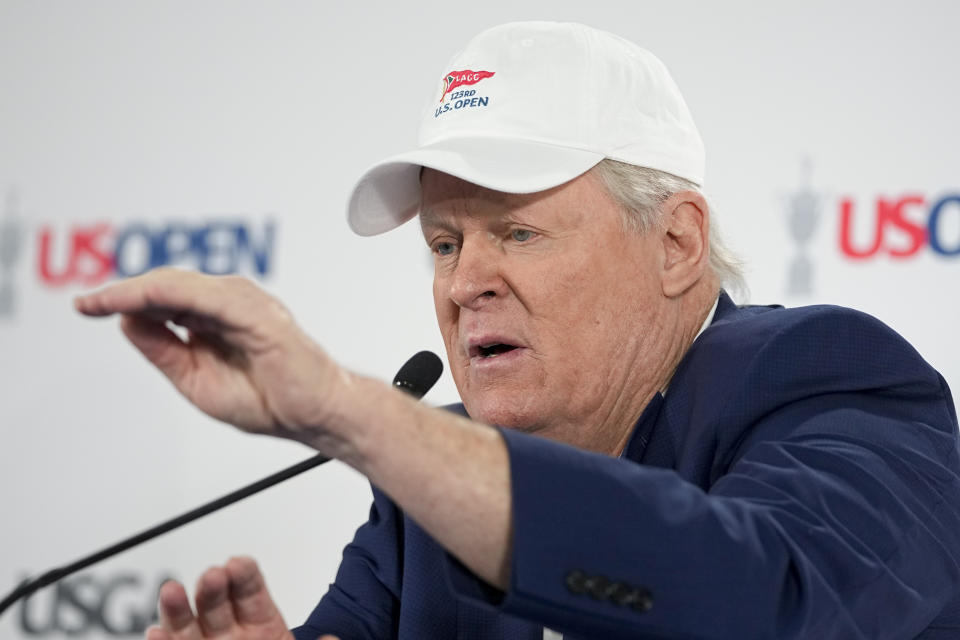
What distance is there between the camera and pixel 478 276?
1450mm

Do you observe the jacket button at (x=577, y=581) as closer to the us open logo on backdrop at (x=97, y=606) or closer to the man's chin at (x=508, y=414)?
the man's chin at (x=508, y=414)

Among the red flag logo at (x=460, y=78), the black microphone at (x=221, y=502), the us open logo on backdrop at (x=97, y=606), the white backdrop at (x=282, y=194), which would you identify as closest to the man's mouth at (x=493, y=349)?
the black microphone at (x=221, y=502)

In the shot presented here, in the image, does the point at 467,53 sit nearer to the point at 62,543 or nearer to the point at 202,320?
the point at 202,320

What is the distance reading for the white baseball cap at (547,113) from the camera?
1393 mm

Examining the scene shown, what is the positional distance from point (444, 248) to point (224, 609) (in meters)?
0.61

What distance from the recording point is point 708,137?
221 centimetres

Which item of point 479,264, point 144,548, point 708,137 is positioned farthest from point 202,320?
point 144,548

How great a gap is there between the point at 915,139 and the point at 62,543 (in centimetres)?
206

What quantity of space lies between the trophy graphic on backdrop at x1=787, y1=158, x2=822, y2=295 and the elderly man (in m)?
0.53

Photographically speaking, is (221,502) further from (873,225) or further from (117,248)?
(117,248)

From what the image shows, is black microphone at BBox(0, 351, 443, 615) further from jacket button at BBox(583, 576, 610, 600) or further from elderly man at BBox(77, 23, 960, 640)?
jacket button at BBox(583, 576, 610, 600)

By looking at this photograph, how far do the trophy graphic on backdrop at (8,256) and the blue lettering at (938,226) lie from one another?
2.03 metres

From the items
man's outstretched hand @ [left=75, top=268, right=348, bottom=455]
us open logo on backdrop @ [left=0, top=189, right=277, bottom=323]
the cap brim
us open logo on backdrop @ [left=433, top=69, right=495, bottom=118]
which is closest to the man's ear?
the cap brim

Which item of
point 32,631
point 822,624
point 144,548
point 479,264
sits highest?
point 479,264
